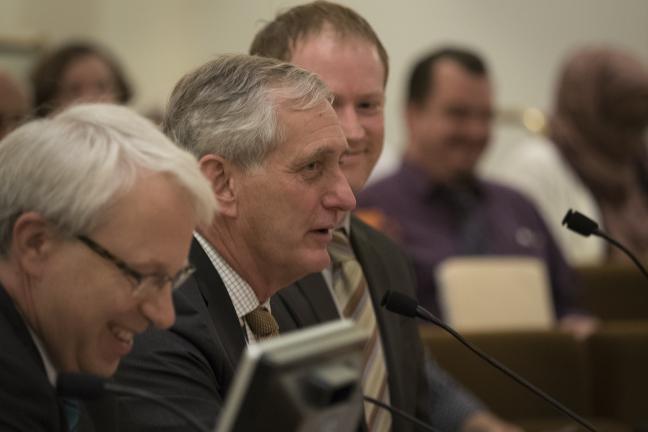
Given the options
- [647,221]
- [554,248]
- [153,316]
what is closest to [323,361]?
[153,316]

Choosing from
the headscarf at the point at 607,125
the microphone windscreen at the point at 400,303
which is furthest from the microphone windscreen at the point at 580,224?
the headscarf at the point at 607,125

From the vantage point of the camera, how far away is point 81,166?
1.58m

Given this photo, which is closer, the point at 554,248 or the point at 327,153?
the point at 327,153

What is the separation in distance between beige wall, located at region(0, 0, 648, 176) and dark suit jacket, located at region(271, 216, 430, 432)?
3.76 metres

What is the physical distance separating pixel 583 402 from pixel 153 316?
2660 mm

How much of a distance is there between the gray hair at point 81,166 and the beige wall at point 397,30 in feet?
15.4

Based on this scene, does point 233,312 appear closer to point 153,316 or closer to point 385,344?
point 153,316

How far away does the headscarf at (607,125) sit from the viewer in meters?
5.77

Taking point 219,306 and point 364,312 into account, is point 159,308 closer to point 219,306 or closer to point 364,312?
point 219,306

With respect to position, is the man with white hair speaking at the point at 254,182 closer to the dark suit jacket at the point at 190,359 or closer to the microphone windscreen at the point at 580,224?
the dark suit jacket at the point at 190,359

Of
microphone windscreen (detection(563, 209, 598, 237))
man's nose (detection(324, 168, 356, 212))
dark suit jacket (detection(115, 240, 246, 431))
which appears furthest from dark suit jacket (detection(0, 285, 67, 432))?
microphone windscreen (detection(563, 209, 598, 237))

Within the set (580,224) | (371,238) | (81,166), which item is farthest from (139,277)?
(371,238)

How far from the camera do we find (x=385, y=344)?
2.54 m

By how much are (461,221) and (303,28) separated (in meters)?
2.37
